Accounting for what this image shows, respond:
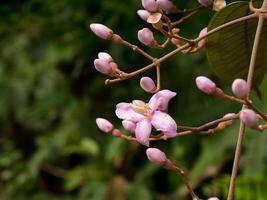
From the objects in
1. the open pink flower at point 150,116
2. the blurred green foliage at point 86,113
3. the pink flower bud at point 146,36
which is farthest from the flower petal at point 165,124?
the blurred green foliage at point 86,113

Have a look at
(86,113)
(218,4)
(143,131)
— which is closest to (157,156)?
(143,131)

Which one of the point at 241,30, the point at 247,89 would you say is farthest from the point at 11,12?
the point at 247,89

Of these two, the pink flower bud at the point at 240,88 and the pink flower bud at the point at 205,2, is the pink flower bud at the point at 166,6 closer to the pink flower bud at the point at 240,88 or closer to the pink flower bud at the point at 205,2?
the pink flower bud at the point at 205,2

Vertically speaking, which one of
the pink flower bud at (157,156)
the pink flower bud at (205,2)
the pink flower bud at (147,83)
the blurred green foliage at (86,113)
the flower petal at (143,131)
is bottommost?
the blurred green foliage at (86,113)

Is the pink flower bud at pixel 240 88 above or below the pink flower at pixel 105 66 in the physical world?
below

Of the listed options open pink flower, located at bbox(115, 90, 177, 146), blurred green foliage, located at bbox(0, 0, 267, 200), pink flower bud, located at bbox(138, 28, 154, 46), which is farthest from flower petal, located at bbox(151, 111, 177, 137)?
blurred green foliage, located at bbox(0, 0, 267, 200)

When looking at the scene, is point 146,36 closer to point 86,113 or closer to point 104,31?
point 104,31

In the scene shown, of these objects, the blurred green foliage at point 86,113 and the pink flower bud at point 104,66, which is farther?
the blurred green foliage at point 86,113
